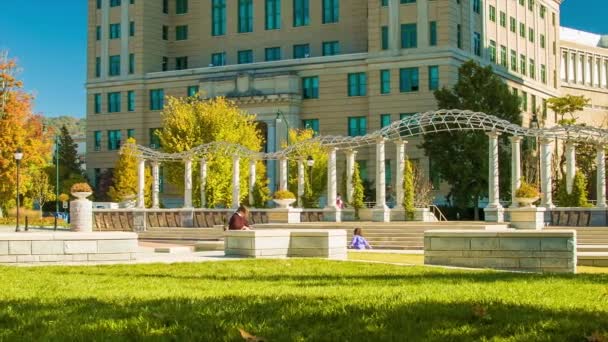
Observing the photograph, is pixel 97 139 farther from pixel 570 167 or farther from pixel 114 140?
pixel 570 167

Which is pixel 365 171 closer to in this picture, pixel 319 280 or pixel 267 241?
pixel 267 241

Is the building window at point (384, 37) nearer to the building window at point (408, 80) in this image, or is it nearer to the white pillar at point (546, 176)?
the building window at point (408, 80)

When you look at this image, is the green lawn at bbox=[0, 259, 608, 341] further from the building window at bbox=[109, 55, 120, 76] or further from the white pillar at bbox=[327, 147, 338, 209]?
the building window at bbox=[109, 55, 120, 76]

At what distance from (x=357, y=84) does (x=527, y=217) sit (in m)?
34.3

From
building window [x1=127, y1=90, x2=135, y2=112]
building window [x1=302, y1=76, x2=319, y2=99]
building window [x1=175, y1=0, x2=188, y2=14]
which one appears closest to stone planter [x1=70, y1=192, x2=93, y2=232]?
building window [x1=302, y1=76, x2=319, y2=99]

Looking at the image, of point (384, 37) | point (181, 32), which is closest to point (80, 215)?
point (384, 37)

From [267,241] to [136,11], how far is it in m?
60.5

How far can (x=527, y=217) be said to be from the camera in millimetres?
35906

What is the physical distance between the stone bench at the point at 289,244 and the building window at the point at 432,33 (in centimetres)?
4481

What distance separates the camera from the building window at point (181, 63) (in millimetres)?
80312

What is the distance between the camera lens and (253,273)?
54.9ft

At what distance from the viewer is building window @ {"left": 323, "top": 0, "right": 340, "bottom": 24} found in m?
72.8

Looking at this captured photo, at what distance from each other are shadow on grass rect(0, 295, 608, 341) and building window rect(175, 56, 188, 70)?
70367 millimetres

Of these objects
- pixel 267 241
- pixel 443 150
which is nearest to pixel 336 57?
pixel 443 150
